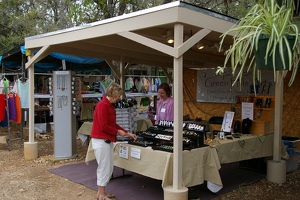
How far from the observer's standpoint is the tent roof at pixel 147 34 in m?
3.76

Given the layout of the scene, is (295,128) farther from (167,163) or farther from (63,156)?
(63,156)

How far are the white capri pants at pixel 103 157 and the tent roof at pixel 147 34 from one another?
139cm

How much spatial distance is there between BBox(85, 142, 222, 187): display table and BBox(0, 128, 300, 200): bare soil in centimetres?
58

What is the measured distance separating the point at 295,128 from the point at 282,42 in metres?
5.36

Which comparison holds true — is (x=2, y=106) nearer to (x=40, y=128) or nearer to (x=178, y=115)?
(x=40, y=128)

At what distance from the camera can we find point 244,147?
4730mm

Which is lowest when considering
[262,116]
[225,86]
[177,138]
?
[177,138]

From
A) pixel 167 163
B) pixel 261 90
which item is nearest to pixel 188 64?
pixel 261 90

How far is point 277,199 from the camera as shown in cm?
442

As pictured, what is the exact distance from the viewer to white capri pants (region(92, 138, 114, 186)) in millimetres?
3953

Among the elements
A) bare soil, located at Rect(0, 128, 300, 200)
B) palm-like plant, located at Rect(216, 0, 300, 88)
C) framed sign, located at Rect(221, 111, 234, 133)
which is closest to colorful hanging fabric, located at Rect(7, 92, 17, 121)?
bare soil, located at Rect(0, 128, 300, 200)

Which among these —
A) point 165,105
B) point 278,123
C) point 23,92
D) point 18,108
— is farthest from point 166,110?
point 23,92

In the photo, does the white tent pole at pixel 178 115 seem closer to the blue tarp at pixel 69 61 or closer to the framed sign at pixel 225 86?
the framed sign at pixel 225 86

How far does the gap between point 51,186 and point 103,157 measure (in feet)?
4.99
